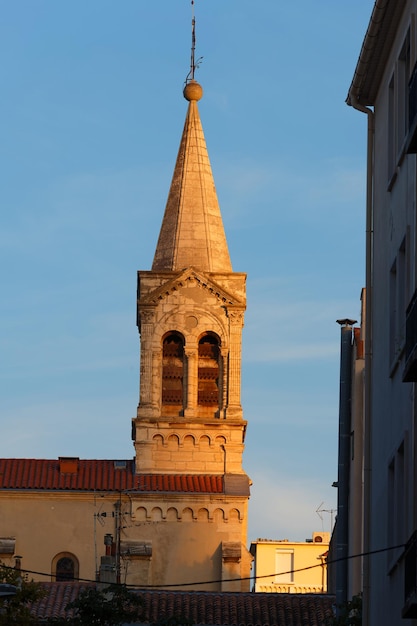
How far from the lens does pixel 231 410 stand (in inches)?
2921

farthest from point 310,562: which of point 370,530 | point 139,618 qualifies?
point 370,530

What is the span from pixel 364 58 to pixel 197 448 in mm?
43594

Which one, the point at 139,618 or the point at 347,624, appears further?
the point at 139,618

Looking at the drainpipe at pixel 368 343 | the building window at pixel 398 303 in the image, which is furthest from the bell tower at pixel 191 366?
the building window at pixel 398 303

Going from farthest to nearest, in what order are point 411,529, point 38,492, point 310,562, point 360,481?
1. point 310,562
2. point 38,492
3. point 360,481
4. point 411,529

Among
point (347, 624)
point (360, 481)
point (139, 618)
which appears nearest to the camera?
point (347, 624)

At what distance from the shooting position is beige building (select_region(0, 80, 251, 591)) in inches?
2827

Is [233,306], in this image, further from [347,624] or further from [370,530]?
[370,530]

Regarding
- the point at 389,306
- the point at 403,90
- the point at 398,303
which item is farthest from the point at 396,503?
the point at 403,90

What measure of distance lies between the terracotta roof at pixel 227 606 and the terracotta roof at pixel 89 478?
29.4 feet

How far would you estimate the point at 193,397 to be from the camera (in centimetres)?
7444

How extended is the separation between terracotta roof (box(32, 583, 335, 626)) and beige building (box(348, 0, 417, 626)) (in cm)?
2829

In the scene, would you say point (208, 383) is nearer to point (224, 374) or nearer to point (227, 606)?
point (224, 374)

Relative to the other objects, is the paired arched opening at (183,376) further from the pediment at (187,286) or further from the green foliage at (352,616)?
the green foliage at (352,616)
